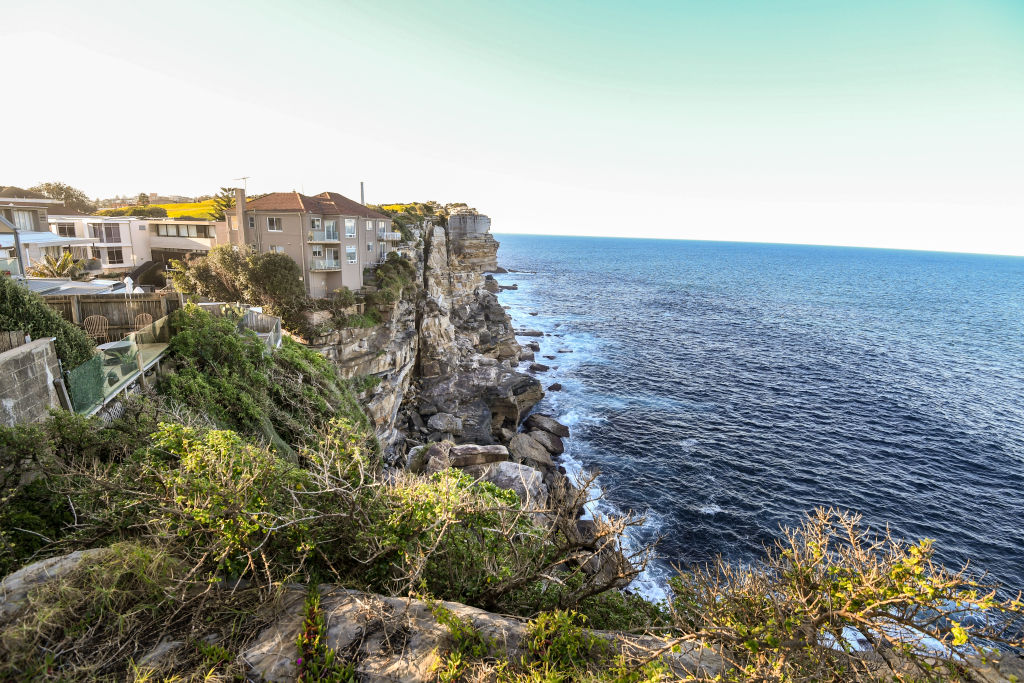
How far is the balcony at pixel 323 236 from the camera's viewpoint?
37094 millimetres

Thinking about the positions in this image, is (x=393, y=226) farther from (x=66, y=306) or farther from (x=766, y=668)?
(x=766, y=668)

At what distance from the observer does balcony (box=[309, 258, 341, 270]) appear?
3759 centimetres

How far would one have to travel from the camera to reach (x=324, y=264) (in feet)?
124

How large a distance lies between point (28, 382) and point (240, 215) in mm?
29133

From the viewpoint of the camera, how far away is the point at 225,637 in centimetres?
707

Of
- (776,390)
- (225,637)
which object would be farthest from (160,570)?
(776,390)

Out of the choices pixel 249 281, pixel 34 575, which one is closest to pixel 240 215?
pixel 249 281

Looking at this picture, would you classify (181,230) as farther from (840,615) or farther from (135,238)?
(840,615)

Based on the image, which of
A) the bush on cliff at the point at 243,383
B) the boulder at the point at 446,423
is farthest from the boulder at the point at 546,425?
the bush on cliff at the point at 243,383

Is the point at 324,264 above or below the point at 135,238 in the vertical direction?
below

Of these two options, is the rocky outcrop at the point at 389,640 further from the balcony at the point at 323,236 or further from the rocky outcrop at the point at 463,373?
the balcony at the point at 323,236

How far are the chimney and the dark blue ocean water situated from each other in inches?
1205

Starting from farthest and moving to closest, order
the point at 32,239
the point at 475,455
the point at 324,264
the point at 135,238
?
the point at 135,238, the point at 324,264, the point at 475,455, the point at 32,239

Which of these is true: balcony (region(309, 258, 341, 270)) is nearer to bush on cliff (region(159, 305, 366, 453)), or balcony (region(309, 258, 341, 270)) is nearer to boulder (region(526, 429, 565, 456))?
bush on cliff (region(159, 305, 366, 453))
